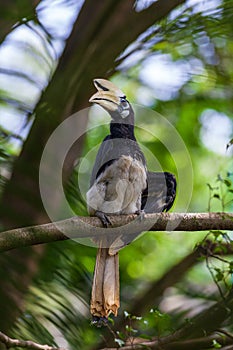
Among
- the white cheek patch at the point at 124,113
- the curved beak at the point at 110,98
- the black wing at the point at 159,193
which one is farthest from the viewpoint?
the white cheek patch at the point at 124,113

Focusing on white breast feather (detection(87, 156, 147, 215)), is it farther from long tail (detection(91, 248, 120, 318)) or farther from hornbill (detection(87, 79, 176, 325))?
long tail (detection(91, 248, 120, 318))

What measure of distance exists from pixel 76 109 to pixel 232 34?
0.57 ft

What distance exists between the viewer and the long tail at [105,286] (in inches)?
67.5

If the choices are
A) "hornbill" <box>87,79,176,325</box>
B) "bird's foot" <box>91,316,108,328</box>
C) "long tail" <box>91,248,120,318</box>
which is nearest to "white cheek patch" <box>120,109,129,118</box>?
"hornbill" <box>87,79,176,325</box>

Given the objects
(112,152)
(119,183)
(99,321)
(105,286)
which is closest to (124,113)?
(112,152)

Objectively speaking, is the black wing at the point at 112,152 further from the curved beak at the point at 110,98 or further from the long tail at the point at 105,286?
the long tail at the point at 105,286

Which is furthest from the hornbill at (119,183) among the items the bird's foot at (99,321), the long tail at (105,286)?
the bird's foot at (99,321)

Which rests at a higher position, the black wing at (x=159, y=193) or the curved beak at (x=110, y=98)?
the curved beak at (x=110, y=98)

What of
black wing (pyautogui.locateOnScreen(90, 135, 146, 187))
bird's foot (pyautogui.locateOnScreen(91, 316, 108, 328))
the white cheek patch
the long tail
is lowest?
bird's foot (pyautogui.locateOnScreen(91, 316, 108, 328))

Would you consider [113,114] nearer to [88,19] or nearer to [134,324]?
[134,324]

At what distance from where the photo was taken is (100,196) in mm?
2021

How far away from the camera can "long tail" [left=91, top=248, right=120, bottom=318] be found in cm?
171

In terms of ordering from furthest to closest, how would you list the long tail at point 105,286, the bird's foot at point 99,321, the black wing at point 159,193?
1. the black wing at point 159,193
2. the long tail at point 105,286
3. the bird's foot at point 99,321

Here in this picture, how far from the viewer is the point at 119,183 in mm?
2041
